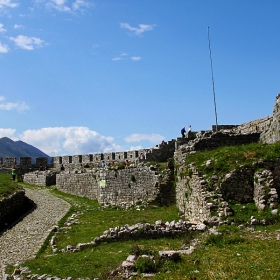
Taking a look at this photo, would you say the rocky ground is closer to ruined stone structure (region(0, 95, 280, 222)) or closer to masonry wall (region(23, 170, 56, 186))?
ruined stone structure (region(0, 95, 280, 222))

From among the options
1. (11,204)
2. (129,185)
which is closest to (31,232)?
(11,204)

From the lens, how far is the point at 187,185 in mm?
20719

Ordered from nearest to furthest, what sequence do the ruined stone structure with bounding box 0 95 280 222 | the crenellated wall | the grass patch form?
the ruined stone structure with bounding box 0 95 280 222, the grass patch, the crenellated wall

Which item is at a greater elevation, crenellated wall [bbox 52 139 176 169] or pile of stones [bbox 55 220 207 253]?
crenellated wall [bbox 52 139 176 169]

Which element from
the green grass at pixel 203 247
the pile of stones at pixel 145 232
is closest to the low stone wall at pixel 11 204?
the green grass at pixel 203 247

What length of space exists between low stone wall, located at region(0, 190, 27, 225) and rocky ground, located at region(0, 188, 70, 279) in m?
1.00

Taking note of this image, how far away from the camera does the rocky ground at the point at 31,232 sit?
52.7 ft

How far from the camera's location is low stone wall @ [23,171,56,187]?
138 ft

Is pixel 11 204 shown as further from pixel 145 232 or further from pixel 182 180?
pixel 145 232

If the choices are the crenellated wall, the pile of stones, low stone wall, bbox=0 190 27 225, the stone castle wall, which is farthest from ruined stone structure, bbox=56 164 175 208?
the pile of stones

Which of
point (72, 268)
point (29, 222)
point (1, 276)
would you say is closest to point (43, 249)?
point (1, 276)

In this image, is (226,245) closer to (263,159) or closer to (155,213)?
(263,159)

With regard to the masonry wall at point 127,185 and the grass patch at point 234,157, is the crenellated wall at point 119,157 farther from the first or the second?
the grass patch at point 234,157

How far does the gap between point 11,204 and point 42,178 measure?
1710 centimetres
